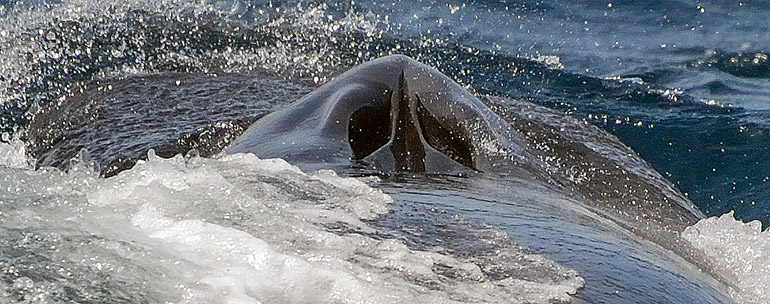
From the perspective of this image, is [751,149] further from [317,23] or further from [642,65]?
[317,23]

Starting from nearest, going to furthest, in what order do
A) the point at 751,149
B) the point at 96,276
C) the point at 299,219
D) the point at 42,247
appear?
the point at 96,276, the point at 42,247, the point at 299,219, the point at 751,149

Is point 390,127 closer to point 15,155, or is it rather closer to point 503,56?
point 15,155

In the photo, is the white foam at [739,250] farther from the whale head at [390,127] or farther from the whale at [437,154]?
the whale head at [390,127]

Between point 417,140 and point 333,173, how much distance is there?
73cm

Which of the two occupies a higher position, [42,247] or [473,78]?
[42,247]

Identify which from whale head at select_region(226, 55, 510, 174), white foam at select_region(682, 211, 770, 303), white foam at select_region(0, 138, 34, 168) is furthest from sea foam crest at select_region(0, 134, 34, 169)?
white foam at select_region(682, 211, 770, 303)

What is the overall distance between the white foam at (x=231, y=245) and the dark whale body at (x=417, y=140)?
0.96m

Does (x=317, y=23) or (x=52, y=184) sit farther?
(x=317, y=23)

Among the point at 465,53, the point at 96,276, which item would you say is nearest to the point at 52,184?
the point at 96,276

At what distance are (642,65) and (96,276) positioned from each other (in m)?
7.46

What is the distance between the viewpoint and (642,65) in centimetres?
919

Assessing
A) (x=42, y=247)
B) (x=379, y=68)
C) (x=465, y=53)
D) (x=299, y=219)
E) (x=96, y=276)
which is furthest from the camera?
(x=465, y=53)

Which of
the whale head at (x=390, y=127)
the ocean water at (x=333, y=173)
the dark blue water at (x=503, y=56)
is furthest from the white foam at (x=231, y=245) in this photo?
the dark blue water at (x=503, y=56)

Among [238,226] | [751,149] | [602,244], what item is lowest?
[751,149]
